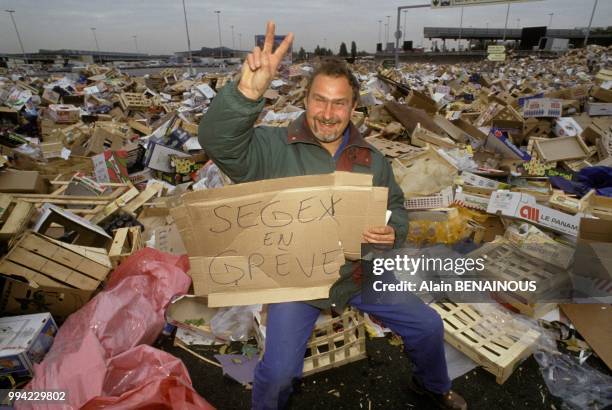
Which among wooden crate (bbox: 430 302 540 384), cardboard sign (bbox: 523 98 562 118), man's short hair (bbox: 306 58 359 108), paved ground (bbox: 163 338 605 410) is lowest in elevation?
paved ground (bbox: 163 338 605 410)

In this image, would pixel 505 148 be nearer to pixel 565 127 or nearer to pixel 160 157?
pixel 565 127

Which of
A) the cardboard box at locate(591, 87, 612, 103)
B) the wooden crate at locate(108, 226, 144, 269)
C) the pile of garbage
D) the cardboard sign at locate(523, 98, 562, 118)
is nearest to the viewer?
the pile of garbage

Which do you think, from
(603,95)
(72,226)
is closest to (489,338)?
(72,226)

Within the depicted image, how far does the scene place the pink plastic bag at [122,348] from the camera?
1738mm

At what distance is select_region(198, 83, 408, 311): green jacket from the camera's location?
1.43 meters

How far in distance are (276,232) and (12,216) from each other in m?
2.75

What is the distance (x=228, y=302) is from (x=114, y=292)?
1.38 meters

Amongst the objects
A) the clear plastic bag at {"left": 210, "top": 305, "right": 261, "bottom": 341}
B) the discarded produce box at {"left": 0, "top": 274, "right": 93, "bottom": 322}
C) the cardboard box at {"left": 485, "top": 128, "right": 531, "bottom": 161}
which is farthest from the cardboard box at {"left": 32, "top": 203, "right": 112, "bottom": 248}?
the cardboard box at {"left": 485, "top": 128, "right": 531, "bottom": 161}

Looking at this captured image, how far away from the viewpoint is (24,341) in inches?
79.8

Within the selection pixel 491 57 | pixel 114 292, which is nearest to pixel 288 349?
pixel 114 292

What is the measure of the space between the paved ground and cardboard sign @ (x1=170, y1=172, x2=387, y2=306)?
1103mm

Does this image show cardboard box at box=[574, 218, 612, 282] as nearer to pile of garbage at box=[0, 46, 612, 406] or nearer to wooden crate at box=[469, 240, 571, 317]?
pile of garbage at box=[0, 46, 612, 406]

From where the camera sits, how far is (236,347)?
2586 mm

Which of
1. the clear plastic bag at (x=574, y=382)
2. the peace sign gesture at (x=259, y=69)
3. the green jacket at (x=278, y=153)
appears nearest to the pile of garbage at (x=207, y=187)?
the clear plastic bag at (x=574, y=382)
